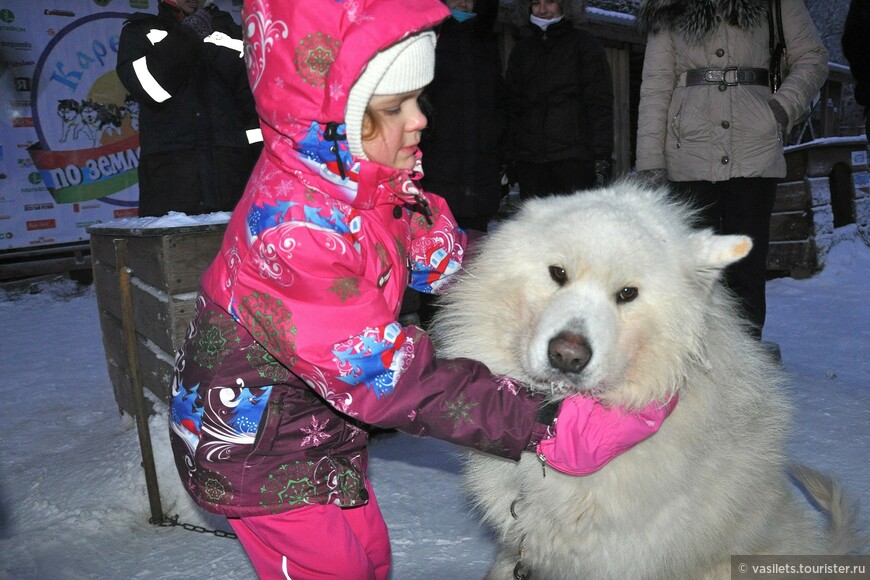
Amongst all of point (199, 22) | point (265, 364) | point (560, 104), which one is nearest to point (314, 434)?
point (265, 364)

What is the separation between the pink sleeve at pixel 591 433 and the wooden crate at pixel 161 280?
1.87 m

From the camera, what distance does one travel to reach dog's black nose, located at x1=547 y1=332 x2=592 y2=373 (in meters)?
1.50

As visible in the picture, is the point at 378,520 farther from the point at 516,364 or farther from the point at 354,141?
the point at 354,141

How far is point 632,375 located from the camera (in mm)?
1646

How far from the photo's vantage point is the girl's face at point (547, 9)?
426 centimetres

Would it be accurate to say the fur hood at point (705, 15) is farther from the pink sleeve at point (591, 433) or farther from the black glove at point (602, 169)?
the pink sleeve at point (591, 433)

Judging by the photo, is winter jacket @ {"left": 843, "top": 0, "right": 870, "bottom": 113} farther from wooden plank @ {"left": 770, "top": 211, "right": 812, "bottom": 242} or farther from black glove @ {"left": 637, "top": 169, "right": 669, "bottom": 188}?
wooden plank @ {"left": 770, "top": 211, "right": 812, "bottom": 242}

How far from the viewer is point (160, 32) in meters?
3.39

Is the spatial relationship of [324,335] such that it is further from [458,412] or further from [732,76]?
[732,76]

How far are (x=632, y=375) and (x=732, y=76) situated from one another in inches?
97.4

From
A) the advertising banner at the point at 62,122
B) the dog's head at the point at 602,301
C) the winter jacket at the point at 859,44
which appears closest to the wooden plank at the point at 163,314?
the dog's head at the point at 602,301

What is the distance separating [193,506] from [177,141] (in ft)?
6.54

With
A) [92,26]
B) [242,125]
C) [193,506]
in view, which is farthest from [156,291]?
[92,26]

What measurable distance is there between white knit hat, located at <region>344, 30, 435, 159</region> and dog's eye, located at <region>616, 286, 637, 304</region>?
0.73 m
